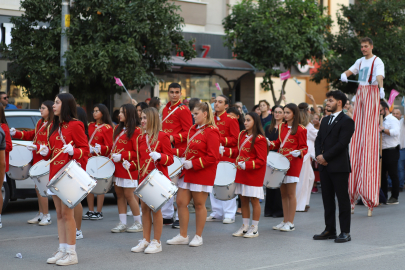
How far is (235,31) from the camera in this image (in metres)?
22.0

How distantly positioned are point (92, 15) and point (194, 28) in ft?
28.2

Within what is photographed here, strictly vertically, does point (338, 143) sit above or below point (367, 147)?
above

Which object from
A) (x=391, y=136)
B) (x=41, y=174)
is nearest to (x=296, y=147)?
(x=41, y=174)

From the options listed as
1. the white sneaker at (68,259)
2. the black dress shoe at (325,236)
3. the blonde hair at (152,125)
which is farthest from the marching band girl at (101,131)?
the black dress shoe at (325,236)

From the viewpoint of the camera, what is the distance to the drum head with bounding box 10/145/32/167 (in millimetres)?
8938

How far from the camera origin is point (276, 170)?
8453 millimetres

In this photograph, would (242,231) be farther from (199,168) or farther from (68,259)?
(68,259)

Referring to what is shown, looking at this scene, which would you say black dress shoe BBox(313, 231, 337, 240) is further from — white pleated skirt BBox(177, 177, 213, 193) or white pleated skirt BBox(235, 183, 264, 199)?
white pleated skirt BBox(177, 177, 213, 193)

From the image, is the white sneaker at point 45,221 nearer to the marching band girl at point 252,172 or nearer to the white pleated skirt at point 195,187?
the white pleated skirt at point 195,187

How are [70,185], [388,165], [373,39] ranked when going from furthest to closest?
[373,39] → [388,165] → [70,185]

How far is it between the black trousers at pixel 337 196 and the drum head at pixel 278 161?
25.6 inches

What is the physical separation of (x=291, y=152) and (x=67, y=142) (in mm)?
3631

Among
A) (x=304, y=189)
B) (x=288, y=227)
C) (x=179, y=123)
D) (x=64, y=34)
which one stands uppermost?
(x=64, y=34)

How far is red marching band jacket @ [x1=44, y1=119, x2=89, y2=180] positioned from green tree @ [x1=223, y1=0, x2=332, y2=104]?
15.1 meters
